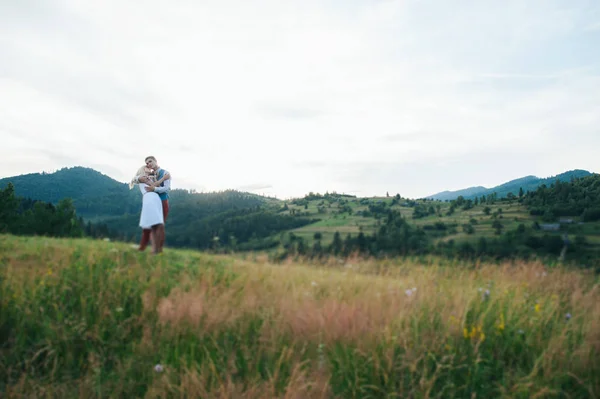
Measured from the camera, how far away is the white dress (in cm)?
862

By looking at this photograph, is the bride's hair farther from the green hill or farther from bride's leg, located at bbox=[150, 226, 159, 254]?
the green hill

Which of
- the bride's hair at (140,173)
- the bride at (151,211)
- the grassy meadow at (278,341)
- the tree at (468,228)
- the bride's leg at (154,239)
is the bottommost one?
the tree at (468,228)

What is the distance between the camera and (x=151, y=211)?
8703 mm

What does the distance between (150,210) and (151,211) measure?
0.04 meters

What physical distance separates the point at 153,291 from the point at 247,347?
214 cm

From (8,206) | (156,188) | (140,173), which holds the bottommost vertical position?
(156,188)

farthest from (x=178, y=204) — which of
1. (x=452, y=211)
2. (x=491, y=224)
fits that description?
(x=491, y=224)

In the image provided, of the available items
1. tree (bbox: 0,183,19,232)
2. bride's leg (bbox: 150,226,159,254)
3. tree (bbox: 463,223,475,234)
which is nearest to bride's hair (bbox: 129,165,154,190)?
bride's leg (bbox: 150,226,159,254)

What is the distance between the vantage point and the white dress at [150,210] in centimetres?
862

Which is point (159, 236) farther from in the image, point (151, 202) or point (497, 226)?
point (497, 226)

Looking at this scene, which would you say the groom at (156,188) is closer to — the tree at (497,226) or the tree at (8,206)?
the tree at (8,206)

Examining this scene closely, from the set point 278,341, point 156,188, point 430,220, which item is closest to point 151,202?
point 156,188

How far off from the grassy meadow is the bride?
2657mm

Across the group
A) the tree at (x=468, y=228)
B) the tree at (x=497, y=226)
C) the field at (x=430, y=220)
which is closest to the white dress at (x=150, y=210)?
the field at (x=430, y=220)
